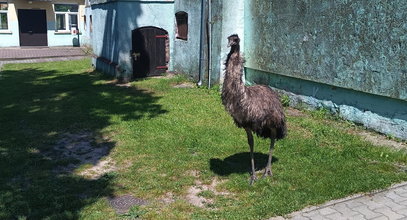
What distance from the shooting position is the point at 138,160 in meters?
7.15

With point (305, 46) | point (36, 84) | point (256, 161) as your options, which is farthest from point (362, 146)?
point (36, 84)

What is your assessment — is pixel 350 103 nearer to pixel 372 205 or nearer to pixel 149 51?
pixel 372 205

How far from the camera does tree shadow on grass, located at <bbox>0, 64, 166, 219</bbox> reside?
18.1 feet

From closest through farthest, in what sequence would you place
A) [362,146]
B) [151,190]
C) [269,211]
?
1. [269,211]
2. [151,190]
3. [362,146]

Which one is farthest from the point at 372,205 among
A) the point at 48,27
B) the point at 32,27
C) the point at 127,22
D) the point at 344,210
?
the point at 32,27

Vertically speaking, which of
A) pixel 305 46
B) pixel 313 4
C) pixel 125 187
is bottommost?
pixel 125 187

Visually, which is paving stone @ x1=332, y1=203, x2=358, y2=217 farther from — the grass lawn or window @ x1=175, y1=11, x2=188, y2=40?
window @ x1=175, y1=11, x2=188, y2=40

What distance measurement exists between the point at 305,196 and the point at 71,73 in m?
15.0

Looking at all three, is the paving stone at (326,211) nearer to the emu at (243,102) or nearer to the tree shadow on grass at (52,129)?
the emu at (243,102)

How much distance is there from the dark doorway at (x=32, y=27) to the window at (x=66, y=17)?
0.96m

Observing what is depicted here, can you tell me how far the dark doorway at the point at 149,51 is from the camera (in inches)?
608

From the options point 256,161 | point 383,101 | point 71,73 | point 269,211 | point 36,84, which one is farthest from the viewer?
point 71,73

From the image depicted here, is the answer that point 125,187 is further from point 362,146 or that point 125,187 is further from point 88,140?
point 362,146

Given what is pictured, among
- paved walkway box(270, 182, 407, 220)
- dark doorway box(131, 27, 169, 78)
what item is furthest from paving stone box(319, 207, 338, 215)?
dark doorway box(131, 27, 169, 78)
